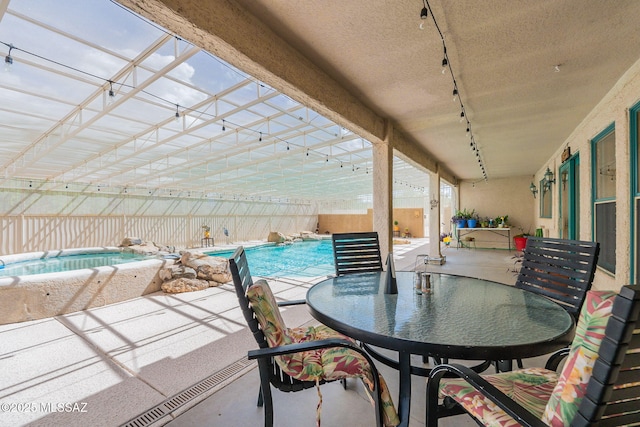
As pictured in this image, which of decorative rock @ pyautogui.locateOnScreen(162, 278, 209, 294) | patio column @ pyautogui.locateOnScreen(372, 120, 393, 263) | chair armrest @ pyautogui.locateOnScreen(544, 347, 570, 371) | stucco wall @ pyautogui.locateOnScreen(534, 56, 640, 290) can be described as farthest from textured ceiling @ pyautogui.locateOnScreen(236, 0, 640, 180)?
decorative rock @ pyautogui.locateOnScreen(162, 278, 209, 294)

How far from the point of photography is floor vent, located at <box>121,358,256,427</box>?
1551mm

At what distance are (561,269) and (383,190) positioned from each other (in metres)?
2.48

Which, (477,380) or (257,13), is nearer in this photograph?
(477,380)

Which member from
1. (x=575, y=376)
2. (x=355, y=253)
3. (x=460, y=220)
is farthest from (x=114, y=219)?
(x=575, y=376)

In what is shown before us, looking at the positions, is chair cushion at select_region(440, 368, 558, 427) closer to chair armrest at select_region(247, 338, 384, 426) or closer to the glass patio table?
the glass patio table

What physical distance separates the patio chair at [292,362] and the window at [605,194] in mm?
3642

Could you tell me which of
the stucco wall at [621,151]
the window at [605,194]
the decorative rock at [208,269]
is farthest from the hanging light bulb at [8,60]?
the window at [605,194]

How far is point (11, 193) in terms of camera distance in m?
10.4

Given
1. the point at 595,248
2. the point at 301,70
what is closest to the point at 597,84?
the point at 595,248

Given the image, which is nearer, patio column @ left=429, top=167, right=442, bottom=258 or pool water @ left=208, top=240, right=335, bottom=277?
patio column @ left=429, top=167, right=442, bottom=258

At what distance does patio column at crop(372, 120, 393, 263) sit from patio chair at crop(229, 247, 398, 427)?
2862 millimetres

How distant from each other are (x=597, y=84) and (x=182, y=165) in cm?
998

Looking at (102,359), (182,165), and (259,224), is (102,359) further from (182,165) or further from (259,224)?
(259,224)

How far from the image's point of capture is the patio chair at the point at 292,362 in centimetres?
121
